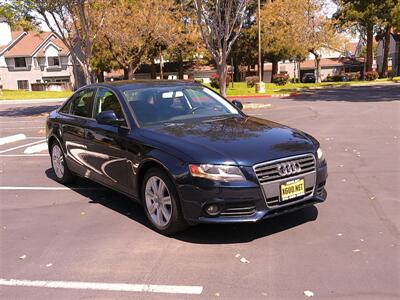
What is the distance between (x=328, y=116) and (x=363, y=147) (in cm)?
611

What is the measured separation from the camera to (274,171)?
4.49 m

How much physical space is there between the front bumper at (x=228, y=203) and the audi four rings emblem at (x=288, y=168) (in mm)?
288

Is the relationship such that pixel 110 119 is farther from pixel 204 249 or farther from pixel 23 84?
pixel 23 84

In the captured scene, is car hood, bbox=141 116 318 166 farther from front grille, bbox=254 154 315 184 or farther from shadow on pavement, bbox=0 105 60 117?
shadow on pavement, bbox=0 105 60 117

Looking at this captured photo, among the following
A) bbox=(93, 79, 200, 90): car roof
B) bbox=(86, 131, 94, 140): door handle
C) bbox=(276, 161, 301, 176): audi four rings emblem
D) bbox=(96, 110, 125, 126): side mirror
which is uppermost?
bbox=(93, 79, 200, 90): car roof

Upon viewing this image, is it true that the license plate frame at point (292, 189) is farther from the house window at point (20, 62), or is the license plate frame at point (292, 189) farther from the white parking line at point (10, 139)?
the house window at point (20, 62)

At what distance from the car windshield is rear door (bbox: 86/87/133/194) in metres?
0.22

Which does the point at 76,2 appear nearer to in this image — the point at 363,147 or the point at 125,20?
the point at 363,147

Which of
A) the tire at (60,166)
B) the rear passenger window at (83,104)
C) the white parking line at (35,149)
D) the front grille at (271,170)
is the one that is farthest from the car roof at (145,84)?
the white parking line at (35,149)

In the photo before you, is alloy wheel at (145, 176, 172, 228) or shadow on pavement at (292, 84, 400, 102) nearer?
alloy wheel at (145, 176, 172, 228)

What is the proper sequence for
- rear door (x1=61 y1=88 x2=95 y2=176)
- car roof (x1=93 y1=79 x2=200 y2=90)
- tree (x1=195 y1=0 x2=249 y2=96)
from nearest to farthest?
car roof (x1=93 y1=79 x2=200 y2=90)
rear door (x1=61 y1=88 x2=95 y2=176)
tree (x1=195 y1=0 x2=249 y2=96)

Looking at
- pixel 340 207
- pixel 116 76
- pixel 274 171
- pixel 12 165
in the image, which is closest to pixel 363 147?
pixel 340 207

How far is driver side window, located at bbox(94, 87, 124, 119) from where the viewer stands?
5787 millimetres

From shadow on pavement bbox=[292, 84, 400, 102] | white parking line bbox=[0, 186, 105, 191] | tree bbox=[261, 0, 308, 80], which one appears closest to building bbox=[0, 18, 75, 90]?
tree bbox=[261, 0, 308, 80]
